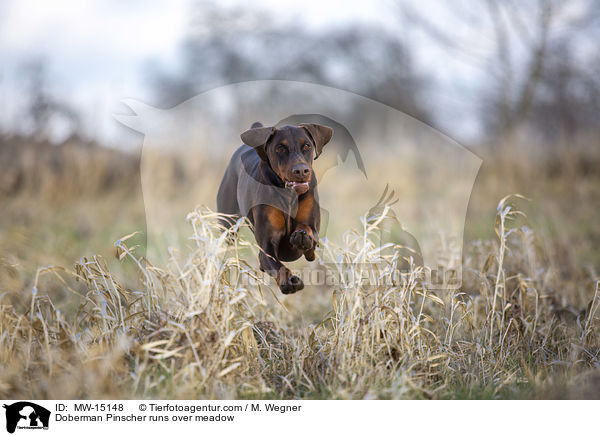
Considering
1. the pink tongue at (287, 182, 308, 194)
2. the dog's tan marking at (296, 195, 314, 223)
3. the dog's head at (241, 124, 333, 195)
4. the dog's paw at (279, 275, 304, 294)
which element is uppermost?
the dog's head at (241, 124, 333, 195)

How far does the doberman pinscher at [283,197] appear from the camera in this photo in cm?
219

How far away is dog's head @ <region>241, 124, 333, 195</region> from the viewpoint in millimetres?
2160

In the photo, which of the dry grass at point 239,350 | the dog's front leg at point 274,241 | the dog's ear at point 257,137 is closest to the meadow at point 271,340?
the dry grass at point 239,350

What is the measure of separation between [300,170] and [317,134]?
35cm

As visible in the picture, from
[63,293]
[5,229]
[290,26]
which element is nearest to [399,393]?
[63,293]

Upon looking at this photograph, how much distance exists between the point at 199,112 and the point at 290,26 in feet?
14.9

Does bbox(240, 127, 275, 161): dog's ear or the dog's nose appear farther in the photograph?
bbox(240, 127, 275, 161): dog's ear

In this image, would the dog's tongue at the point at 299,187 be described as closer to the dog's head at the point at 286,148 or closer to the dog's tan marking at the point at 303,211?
the dog's head at the point at 286,148

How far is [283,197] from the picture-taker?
2264 millimetres

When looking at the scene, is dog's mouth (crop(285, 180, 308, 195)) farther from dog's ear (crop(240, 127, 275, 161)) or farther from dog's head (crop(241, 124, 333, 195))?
dog's ear (crop(240, 127, 275, 161))

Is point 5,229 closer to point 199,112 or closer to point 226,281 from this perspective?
point 199,112

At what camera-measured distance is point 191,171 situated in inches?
241

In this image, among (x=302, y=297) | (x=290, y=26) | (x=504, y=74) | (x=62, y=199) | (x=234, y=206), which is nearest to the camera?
(x=234, y=206)
